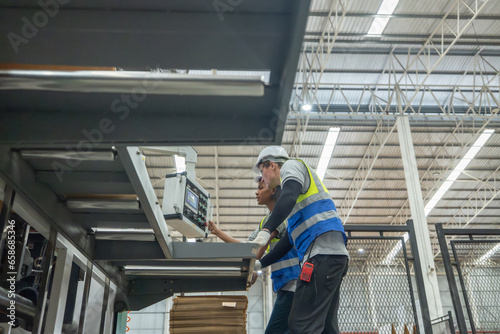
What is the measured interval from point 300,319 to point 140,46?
5.21 ft

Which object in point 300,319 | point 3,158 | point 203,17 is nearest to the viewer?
point 203,17

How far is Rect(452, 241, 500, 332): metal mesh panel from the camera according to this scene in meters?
3.78

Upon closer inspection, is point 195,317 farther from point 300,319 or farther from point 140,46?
point 140,46

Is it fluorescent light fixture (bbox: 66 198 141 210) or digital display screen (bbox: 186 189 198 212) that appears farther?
digital display screen (bbox: 186 189 198 212)

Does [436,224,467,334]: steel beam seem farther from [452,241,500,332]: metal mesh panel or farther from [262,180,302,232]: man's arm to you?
[262,180,302,232]: man's arm

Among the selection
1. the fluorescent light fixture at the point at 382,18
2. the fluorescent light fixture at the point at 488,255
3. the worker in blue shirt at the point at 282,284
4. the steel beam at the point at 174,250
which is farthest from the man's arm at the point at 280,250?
the fluorescent light fixture at the point at 382,18

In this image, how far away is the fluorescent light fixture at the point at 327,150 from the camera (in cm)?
1608

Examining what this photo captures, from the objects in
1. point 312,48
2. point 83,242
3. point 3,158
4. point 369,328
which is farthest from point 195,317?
point 312,48

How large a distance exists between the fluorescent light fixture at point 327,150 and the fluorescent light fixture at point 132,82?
14.6 meters

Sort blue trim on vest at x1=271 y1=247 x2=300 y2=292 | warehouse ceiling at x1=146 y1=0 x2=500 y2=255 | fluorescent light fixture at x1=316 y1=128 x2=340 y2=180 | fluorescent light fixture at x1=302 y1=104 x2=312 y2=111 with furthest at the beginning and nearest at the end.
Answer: fluorescent light fixture at x1=316 y1=128 x2=340 y2=180, fluorescent light fixture at x1=302 y1=104 x2=312 y2=111, warehouse ceiling at x1=146 y1=0 x2=500 y2=255, blue trim on vest at x1=271 y1=247 x2=300 y2=292

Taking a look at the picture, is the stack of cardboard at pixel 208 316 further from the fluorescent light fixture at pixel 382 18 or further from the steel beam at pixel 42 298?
the fluorescent light fixture at pixel 382 18


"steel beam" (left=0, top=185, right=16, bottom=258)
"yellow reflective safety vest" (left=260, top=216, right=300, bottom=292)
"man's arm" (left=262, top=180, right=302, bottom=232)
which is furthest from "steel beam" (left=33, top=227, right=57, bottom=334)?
"yellow reflective safety vest" (left=260, top=216, right=300, bottom=292)

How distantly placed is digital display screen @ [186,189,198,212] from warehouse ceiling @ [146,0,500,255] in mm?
5281

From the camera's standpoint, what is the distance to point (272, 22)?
58.3 inches
